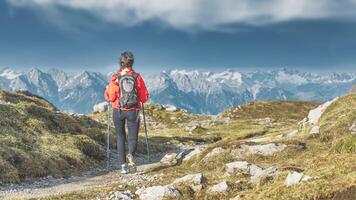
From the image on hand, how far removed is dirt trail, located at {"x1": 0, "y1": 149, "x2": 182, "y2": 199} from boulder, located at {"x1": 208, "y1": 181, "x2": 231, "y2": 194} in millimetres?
4709

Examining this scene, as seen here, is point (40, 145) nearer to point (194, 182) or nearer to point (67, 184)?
point (67, 184)

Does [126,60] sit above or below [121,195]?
above

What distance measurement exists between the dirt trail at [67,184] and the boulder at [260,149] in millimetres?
5860

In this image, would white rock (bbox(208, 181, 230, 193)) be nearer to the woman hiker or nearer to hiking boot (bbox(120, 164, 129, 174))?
the woman hiker

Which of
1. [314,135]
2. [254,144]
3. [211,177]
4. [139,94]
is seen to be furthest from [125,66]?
[314,135]

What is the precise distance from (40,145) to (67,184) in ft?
24.8

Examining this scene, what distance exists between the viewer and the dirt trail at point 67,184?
2106 centimetres

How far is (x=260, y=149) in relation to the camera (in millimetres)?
26844

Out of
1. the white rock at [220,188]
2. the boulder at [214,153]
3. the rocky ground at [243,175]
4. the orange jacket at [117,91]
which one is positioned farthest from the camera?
the boulder at [214,153]

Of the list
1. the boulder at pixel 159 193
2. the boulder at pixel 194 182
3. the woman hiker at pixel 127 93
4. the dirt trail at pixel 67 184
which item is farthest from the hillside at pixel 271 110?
the boulder at pixel 159 193

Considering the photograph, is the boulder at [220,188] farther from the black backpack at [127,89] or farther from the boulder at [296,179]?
the black backpack at [127,89]

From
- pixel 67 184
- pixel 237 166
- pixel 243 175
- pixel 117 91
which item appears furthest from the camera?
pixel 67 184

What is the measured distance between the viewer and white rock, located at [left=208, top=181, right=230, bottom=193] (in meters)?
16.2

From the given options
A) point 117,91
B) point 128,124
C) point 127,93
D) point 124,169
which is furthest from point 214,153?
point 117,91
